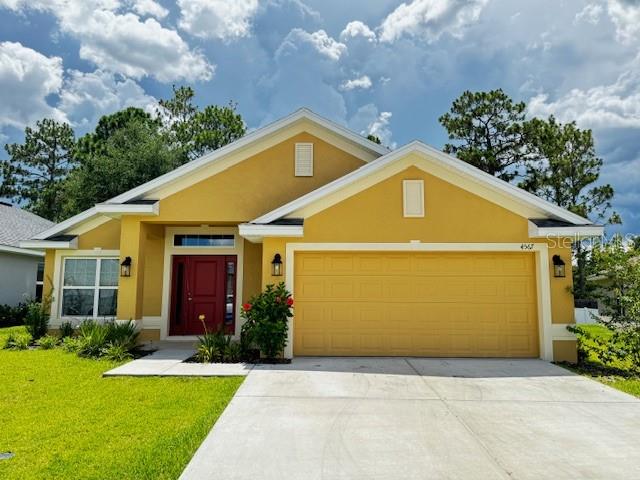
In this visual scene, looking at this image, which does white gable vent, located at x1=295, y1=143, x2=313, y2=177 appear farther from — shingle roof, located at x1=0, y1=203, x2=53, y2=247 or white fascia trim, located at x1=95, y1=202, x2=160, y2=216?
shingle roof, located at x1=0, y1=203, x2=53, y2=247

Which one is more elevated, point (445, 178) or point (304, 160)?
point (304, 160)

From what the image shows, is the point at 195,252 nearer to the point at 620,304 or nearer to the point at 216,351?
the point at 216,351

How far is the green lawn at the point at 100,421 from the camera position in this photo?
12.9ft

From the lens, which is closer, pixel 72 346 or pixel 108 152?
pixel 72 346

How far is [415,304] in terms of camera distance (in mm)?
9258

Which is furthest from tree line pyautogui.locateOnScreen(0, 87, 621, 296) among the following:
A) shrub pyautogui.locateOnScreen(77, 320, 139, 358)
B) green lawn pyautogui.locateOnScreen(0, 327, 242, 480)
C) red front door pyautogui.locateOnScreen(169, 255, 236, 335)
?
green lawn pyautogui.locateOnScreen(0, 327, 242, 480)

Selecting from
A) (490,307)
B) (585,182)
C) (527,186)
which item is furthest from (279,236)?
(585,182)

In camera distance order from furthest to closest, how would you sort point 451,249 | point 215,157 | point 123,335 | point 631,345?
point 215,157 → point 123,335 → point 451,249 → point 631,345

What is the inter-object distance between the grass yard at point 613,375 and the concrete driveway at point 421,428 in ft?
1.32

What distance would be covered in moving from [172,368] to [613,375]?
8.70m

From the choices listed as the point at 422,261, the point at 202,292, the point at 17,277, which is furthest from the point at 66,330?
the point at 422,261

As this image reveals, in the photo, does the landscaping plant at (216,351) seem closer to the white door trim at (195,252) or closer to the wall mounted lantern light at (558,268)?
the white door trim at (195,252)

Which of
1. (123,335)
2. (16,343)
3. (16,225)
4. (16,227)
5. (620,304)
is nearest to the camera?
(620,304)

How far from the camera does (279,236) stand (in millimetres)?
9055
